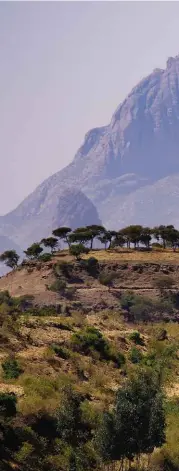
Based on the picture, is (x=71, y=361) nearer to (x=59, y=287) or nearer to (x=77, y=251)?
(x=59, y=287)

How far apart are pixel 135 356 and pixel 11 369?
1251 cm

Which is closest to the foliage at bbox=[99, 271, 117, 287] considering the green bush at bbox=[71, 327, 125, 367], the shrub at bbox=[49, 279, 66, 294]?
the shrub at bbox=[49, 279, 66, 294]

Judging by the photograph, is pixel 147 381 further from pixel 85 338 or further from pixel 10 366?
pixel 85 338

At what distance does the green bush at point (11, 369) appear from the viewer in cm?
2676

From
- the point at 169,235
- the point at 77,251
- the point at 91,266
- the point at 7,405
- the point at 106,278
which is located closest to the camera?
the point at 7,405

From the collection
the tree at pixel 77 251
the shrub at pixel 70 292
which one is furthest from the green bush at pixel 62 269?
the shrub at pixel 70 292

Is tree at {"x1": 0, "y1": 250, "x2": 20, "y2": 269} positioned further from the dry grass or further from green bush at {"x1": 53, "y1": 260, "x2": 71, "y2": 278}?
green bush at {"x1": 53, "y1": 260, "x2": 71, "y2": 278}

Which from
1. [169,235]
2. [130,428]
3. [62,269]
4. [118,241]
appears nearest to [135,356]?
[130,428]

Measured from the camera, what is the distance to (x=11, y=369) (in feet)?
90.0

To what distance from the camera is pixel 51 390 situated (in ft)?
80.6

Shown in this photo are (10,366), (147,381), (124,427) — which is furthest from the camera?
(10,366)

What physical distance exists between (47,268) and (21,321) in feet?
169

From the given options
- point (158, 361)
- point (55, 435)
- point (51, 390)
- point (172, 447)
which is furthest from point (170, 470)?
point (158, 361)

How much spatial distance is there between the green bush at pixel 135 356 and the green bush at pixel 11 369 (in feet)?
37.1
